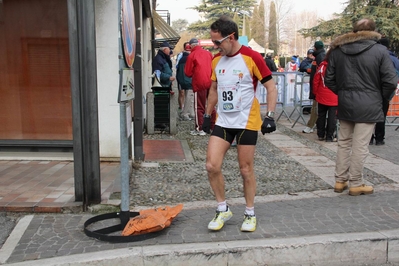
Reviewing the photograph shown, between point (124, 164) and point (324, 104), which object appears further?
point (324, 104)

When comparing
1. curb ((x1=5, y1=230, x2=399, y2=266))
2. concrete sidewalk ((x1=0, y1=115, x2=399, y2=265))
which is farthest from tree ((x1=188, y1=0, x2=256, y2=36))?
curb ((x1=5, y1=230, x2=399, y2=266))

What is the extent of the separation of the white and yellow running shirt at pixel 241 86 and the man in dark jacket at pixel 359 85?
164 centimetres

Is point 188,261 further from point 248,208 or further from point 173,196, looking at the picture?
point 173,196

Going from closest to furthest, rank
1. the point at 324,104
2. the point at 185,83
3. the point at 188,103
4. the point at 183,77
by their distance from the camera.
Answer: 1. the point at 324,104
2. the point at 185,83
3. the point at 183,77
4. the point at 188,103

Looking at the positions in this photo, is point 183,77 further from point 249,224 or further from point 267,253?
point 267,253

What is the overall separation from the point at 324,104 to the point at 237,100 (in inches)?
200

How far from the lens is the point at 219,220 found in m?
4.05

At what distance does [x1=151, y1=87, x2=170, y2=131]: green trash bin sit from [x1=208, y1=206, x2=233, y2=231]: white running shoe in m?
5.45

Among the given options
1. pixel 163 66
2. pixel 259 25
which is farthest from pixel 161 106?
pixel 259 25

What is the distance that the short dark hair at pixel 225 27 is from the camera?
150 inches

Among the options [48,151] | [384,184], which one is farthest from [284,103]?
[48,151]

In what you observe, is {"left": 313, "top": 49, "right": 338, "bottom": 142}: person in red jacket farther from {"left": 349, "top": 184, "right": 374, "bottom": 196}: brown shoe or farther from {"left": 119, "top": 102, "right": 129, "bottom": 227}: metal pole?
{"left": 119, "top": 102, "right": 129, "bottom": 227}: metal pole

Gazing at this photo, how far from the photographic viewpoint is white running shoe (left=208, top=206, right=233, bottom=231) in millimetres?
3996

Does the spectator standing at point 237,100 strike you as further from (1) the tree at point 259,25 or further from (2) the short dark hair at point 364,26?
(1) the tree at point 259,25
